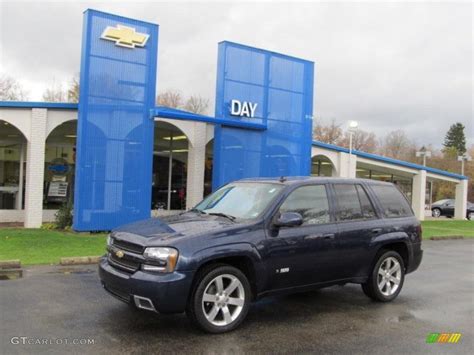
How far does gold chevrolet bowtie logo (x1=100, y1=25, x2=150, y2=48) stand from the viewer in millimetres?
14992

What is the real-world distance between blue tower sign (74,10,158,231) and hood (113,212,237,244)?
9049 millimetres

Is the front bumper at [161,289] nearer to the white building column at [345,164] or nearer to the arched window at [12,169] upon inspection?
the arched window at [12,169]

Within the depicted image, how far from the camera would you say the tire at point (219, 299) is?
533cm

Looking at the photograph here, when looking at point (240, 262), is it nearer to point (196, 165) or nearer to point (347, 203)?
point (347, 203)

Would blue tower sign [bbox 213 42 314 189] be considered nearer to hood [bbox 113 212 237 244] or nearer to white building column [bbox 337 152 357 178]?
white building column [bbox 337 152 357 178]

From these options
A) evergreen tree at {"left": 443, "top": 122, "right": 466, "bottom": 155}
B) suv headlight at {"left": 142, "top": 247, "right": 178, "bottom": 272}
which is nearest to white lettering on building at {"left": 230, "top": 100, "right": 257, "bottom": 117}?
suv headlight at {"left": 142, "top": 247, "right": 178, "bottom": 272}

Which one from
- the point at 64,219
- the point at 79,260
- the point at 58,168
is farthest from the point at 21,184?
the point at 79,260

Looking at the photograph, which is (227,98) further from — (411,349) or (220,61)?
(411,349)

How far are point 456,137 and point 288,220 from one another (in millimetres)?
110170

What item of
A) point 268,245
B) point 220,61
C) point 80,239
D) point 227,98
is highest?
point 220,61

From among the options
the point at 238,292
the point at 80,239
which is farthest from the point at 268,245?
the point at 80,239

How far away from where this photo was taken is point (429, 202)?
42.8m

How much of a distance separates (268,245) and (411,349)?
187cm

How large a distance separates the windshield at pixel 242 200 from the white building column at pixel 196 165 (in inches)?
443
